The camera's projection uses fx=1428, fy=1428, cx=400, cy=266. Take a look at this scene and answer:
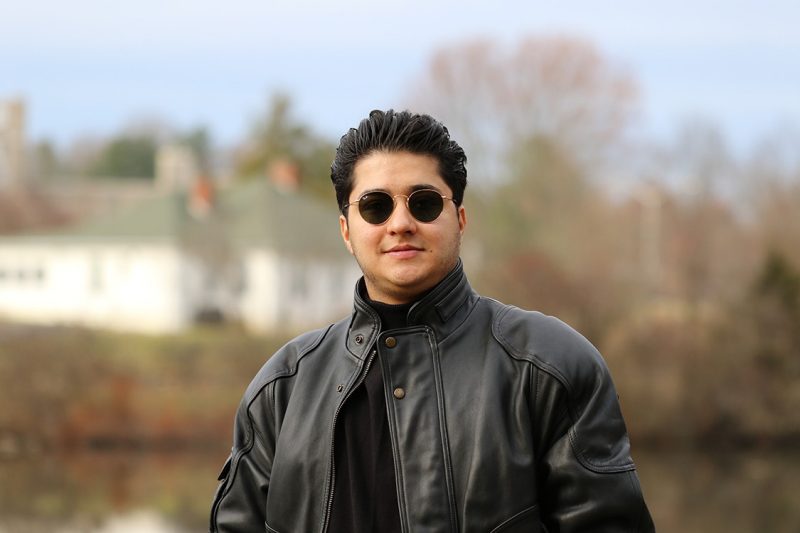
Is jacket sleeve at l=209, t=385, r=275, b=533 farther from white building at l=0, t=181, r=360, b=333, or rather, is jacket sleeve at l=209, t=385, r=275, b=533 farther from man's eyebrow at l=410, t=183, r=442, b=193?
white building at l=0, t=181, r=360, b=333

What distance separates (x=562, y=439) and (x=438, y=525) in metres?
0.33

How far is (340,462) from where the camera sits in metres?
3.30

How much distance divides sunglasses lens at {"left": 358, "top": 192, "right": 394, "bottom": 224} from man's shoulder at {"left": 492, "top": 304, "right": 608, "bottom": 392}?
38cm

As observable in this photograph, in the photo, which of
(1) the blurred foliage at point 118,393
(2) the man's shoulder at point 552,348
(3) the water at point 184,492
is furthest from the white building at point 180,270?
(2) the man's shoulder at point 552,348

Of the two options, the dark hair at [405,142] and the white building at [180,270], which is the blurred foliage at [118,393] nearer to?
the white building at [180,270]

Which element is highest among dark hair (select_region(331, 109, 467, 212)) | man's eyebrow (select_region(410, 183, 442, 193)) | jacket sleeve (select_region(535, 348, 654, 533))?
dark hair (select_region(331, 109, 467, 212))

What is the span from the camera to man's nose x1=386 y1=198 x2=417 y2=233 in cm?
331

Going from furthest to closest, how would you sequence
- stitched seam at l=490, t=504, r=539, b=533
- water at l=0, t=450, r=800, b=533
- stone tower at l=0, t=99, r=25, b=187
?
stone tower at l=0, t=99, r=25, b=187
water at l=0, t=450, r=800, b=533
stitched seam at l=490, t=504, r=539, b=533

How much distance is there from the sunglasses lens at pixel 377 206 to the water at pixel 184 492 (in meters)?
23.8

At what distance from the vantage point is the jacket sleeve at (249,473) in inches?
137

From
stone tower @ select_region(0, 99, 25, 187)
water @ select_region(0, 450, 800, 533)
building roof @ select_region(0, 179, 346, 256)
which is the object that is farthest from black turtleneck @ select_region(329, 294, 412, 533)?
stone tower @ select_region(0, 99, 25, 187)

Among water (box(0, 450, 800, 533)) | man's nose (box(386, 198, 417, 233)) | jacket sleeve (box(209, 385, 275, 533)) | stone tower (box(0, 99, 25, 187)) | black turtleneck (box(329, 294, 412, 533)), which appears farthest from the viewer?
stone tower (box(0, 99, 25, 187))

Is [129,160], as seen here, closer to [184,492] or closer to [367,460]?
[184,492]

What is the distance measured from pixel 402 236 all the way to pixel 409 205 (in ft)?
0.25
